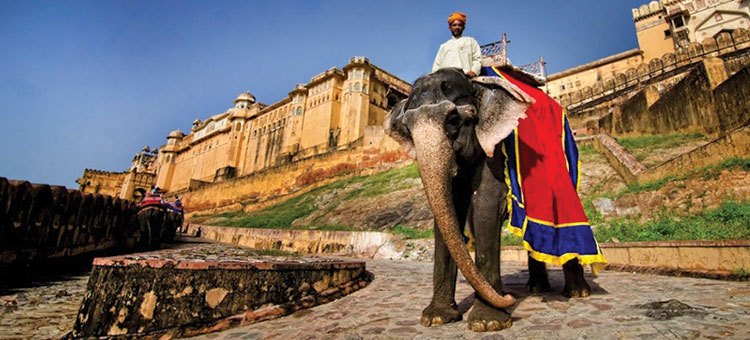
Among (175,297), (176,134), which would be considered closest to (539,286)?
(175,297)

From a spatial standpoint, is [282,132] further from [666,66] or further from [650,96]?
[666,66]

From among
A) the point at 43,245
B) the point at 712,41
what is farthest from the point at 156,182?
the point at 712,41

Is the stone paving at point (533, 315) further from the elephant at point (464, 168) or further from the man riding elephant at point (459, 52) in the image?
the man riding elephant at point (459, 52)

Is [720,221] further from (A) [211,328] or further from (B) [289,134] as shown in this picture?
(B) [289,134]

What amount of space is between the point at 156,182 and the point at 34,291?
65019 millimetres

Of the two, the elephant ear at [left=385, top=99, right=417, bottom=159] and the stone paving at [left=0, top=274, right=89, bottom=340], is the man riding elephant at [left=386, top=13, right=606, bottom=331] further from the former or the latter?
the stone paving at [left=0, top=274, right=89, bottom=340]

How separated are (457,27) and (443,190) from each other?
1950 mm

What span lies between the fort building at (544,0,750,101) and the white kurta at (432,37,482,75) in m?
37.8

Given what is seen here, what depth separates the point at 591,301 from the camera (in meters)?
3.46

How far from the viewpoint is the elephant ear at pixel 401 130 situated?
3.31m

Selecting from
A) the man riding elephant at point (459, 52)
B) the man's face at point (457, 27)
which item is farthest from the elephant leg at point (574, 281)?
the man's face at point (457, 27)

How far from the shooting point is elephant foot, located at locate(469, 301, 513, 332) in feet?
8.62

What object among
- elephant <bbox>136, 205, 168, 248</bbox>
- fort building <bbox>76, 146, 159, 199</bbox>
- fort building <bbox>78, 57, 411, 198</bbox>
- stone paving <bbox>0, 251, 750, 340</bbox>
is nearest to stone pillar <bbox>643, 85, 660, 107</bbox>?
fort building <bbox>78, 57, 411, 198</bbox>

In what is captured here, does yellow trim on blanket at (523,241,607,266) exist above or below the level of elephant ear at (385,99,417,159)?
below
